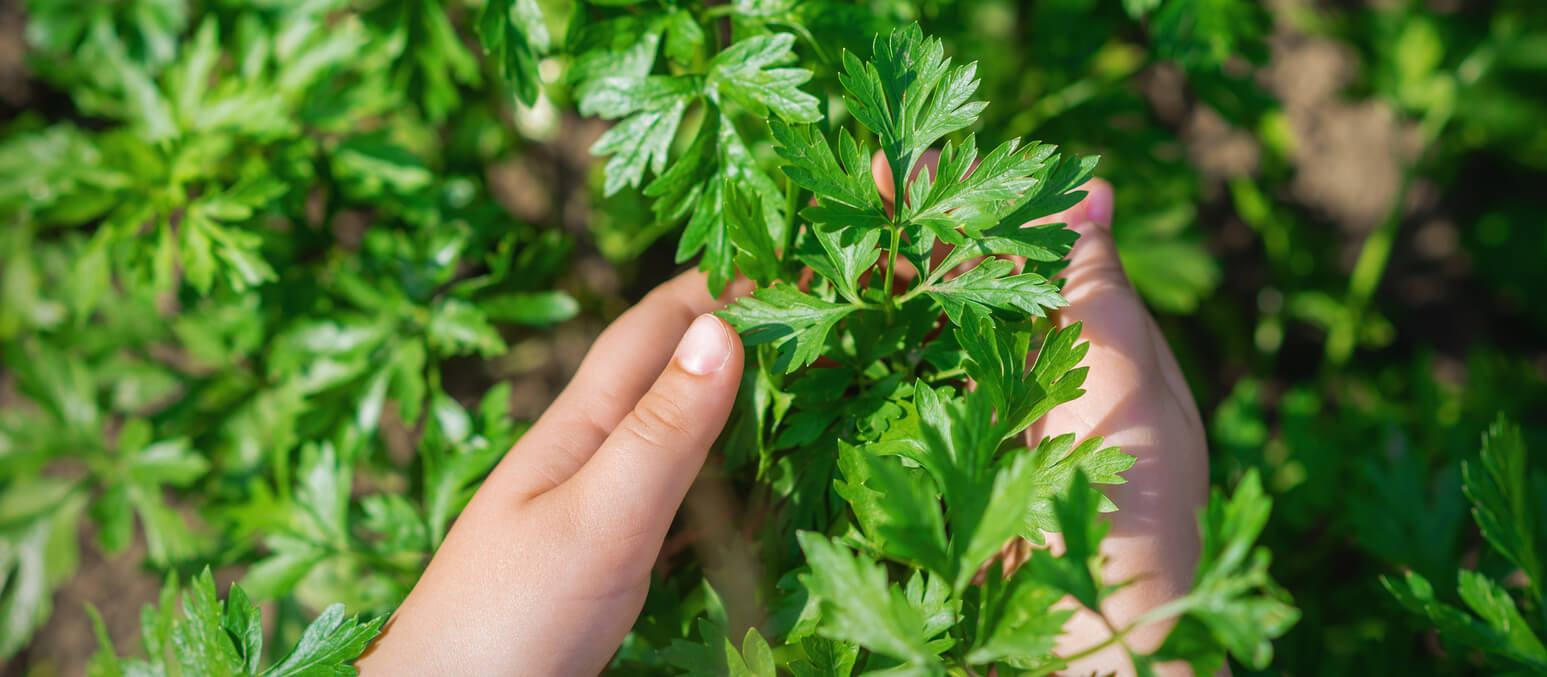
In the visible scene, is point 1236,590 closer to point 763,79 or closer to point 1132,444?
point 1132,444

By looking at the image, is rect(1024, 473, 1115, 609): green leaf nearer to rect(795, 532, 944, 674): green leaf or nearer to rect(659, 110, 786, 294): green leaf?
rect(795, 532, 944, 674): green leaf

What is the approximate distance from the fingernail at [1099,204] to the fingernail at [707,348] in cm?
78

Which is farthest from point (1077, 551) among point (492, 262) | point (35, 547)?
point (35, 547)

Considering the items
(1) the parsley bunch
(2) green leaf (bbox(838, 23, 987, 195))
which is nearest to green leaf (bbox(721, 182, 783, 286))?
(1) the parsley bunch

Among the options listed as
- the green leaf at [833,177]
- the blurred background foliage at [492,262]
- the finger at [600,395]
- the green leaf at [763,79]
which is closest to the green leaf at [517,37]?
the blurred background foliage at [492,262]

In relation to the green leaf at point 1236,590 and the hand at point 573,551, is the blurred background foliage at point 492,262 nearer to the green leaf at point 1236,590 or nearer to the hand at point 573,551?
the hand at point 573,551

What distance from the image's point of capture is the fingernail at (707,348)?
121 centimetres

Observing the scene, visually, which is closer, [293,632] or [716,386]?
[716,386]

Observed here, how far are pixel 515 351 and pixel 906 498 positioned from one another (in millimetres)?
1961

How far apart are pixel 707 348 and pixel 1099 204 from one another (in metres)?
0.85

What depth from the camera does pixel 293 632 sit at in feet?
6.79

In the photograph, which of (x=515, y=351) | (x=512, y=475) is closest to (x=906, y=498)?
(x=512, y=475)

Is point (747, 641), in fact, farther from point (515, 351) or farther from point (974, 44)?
point (515, 351)

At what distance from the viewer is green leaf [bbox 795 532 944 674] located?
949 mm
